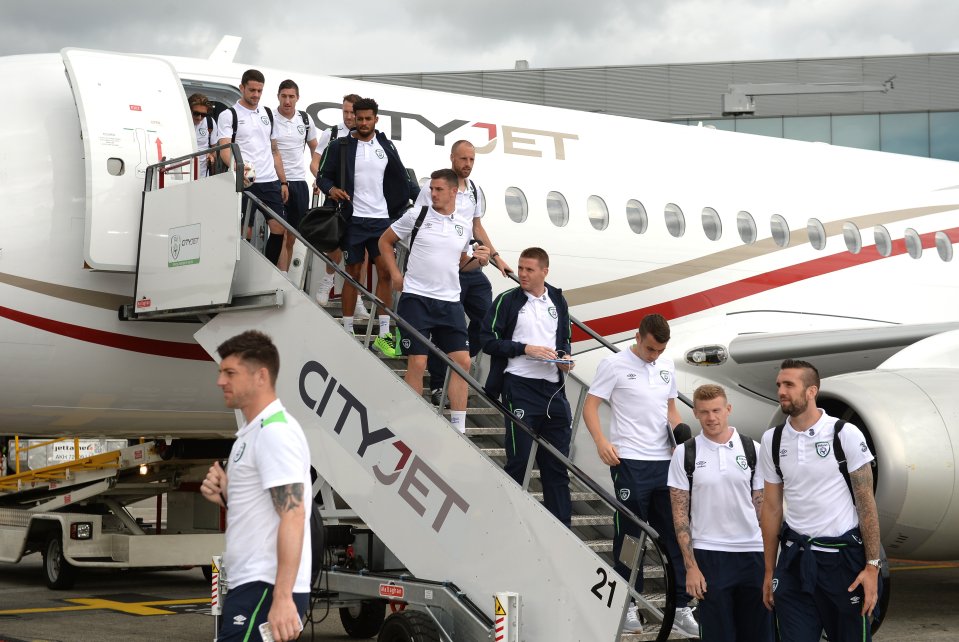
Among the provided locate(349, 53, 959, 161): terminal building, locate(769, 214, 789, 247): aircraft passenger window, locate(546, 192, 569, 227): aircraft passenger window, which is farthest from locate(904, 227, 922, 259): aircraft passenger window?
locate(349, 53, 959, 161): terminal building

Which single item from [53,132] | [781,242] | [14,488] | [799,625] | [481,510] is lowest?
[14,488]

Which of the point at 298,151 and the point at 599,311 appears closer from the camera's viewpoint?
the point at 298,151

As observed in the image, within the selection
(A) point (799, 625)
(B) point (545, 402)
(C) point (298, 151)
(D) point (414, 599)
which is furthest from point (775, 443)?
(C) point (298, 151)

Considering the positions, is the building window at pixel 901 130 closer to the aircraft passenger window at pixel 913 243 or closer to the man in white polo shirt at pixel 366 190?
the aircraft passenger window at pixel 913 243

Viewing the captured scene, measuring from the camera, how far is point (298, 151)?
8477 millimetres

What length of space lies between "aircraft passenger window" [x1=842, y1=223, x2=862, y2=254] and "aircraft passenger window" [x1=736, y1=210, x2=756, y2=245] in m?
1.14

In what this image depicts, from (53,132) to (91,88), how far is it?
1.23 ft

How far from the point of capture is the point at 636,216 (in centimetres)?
1049

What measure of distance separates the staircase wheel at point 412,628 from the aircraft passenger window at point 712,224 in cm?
559

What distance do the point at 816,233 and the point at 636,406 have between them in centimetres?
601

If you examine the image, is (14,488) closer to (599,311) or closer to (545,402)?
(599,311)

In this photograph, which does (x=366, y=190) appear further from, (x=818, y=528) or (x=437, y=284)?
(x=818, y=528)

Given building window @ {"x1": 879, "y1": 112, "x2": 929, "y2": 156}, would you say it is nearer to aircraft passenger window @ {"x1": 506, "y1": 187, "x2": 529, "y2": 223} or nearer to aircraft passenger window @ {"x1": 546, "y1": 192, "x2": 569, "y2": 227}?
aircraft passenger window @ {"x1": 546, "y1": 192, "x2": 569, "y2": 227}

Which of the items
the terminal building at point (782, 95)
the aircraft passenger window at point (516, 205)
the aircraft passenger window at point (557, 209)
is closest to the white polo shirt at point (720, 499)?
the aircraft passenger window at point (516, 205)
